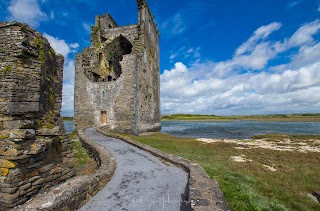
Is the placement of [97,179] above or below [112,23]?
below

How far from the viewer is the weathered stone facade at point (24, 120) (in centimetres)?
593

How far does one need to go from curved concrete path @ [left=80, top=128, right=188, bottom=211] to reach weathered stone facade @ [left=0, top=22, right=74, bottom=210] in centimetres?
234

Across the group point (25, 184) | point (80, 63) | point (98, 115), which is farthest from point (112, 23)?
point (25, 184)

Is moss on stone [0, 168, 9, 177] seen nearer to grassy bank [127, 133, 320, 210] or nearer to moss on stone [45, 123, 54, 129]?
moss on stone [45, 123, 54, 129]

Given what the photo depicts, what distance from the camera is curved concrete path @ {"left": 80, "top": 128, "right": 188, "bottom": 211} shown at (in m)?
5.31

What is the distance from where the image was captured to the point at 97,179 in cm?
631

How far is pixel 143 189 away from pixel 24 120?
183 inches

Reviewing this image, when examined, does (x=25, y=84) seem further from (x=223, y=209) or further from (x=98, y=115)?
(x=98, y=115)

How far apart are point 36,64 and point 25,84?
89 centimetres

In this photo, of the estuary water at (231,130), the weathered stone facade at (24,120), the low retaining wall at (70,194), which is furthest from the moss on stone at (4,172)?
the estuary water at (231,130)

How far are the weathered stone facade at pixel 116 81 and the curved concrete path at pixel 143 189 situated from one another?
16437 millimetres

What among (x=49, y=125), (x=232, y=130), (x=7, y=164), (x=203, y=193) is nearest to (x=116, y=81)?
(x=49, y=125)

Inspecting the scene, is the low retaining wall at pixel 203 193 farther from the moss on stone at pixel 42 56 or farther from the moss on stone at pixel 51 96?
the moss on stone at pixel 42 56

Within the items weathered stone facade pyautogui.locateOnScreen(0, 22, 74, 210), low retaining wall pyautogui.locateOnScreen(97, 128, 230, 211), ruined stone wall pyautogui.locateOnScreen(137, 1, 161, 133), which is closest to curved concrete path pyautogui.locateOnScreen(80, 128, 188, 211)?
low retaining wall pyautogui.locateOnScreen(97, 128, 230, 211)
